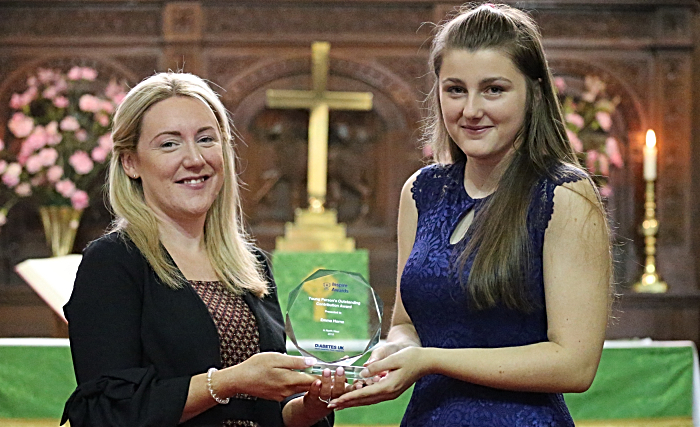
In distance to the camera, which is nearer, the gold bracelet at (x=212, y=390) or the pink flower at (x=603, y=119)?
the gold bracelet at (x=212, y=390)

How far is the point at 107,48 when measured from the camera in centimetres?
516

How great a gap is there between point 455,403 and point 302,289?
382 mm

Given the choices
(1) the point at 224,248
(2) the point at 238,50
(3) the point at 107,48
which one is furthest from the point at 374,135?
(1) the point at 224,248

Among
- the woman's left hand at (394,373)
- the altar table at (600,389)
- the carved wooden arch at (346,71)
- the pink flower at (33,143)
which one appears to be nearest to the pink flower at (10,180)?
the pink flower at (33,143)

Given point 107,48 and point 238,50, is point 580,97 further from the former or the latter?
point 107,48

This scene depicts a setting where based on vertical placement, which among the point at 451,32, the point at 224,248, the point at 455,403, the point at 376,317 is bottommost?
the point at 455,403

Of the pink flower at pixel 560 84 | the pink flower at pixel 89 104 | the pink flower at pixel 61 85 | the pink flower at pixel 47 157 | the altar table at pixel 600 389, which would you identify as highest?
the pink flower at pixel 560 84

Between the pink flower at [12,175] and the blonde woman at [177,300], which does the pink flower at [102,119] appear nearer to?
the pink flower at [12,175]

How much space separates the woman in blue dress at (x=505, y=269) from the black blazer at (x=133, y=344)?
306 millimetres

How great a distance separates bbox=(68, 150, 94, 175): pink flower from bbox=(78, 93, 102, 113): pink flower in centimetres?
26

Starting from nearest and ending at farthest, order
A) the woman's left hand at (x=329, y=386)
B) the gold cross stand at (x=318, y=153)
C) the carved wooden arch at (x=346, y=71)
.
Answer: the woman's left hand at (x=329, y=386), the gold cross stand at (x=318, y=153), the carved wooden arch at (x=346, y=71)

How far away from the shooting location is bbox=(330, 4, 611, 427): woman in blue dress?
61.3 inches

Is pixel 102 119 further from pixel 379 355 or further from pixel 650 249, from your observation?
pixel 379 355

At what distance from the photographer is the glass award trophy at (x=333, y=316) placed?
1743 millimetres
